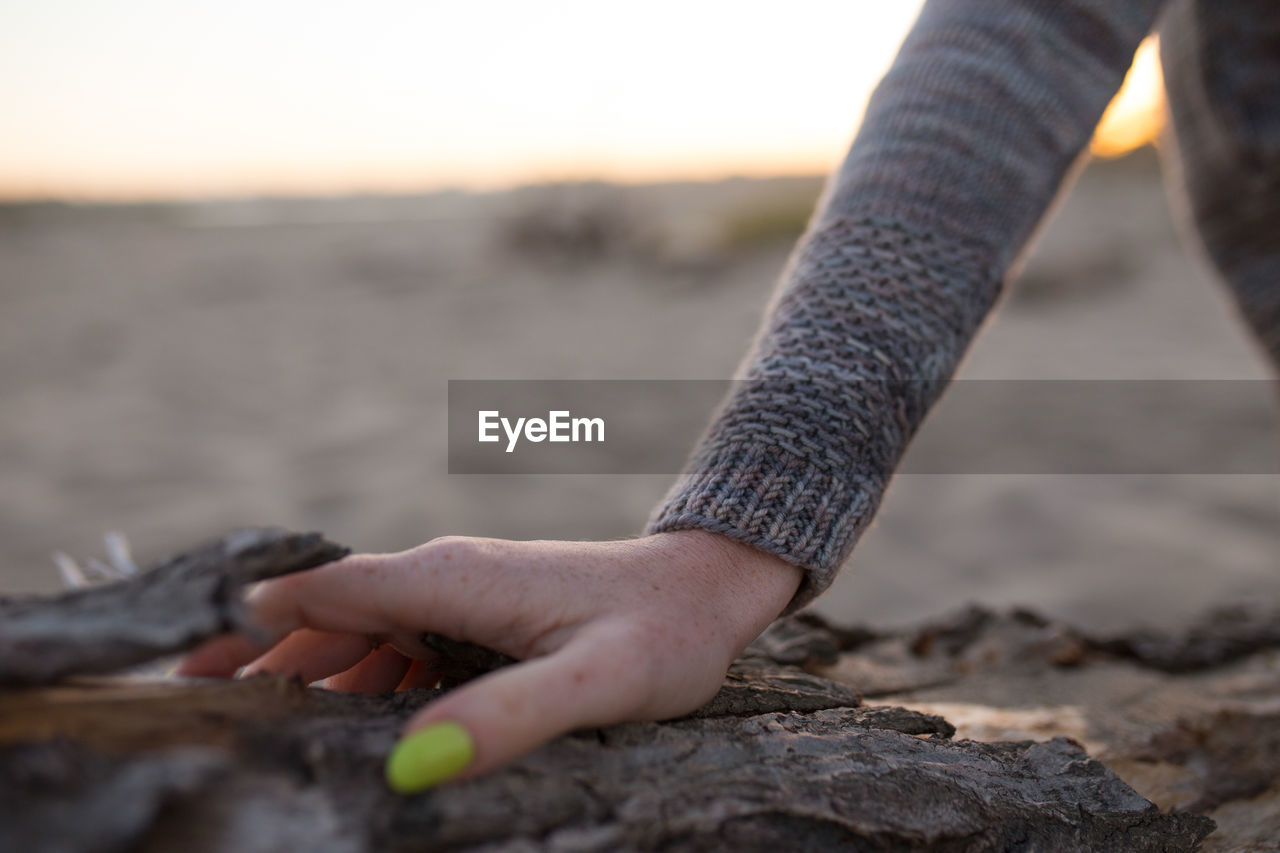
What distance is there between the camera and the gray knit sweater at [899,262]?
3.53 feet

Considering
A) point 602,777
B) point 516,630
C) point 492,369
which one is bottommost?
point 492,369

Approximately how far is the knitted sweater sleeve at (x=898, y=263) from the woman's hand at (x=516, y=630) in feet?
0.47

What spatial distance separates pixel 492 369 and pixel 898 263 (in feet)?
15.0

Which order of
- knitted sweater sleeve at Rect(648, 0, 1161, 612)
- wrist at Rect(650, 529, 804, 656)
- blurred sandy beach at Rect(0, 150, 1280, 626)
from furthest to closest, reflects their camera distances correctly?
1. blurred sandy beach at Rect(0, 150, 1280, 626)
2. knitted sweater sleeve at Rect(648, 0, 1161, 612)
3. wrist at Rect(650, 529, 804, 656)

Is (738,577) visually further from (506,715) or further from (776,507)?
(506,715)

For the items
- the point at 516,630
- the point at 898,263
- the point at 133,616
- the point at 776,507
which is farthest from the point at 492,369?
the point at 133,616

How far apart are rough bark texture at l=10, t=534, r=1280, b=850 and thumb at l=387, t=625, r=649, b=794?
0.10ft

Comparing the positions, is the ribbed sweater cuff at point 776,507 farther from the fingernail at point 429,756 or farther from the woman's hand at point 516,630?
the fingernail at point 429,756

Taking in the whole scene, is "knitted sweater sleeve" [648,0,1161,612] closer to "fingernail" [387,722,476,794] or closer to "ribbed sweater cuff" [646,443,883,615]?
"ribbed sweater cuff" [646,443,883,615]

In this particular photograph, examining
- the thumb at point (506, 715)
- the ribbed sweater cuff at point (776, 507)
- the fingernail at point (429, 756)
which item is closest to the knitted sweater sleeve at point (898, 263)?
the ribbed sweater cuff at point (776, 507)

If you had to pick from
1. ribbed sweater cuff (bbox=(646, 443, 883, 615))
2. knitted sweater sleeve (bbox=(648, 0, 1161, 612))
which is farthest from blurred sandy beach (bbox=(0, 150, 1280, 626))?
ribbed sweater cuff (bbox=(646, 443, 883, 615))

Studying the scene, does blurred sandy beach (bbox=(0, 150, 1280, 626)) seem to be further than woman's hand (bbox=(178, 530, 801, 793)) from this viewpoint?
Yes

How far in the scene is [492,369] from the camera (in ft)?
18.3

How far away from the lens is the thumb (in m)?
0.70
